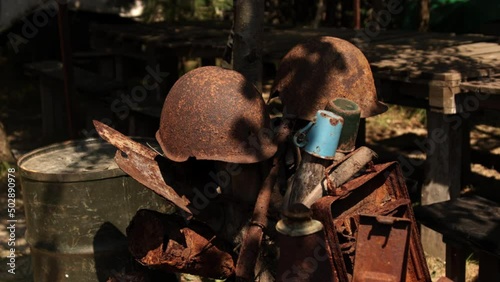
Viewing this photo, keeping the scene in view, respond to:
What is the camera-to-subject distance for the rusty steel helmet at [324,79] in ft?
14.0

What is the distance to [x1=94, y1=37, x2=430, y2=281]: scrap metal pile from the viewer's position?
378 cm

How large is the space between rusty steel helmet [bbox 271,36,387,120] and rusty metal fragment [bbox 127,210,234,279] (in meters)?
0.86

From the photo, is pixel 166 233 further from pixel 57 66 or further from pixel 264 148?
pixel 57 66

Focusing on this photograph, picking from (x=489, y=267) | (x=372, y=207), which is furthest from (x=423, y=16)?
(x=372, y=207)

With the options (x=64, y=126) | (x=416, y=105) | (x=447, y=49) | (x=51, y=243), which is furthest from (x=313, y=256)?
(x=64, y=126)

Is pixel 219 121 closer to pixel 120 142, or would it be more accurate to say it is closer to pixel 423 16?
pixel 120 142

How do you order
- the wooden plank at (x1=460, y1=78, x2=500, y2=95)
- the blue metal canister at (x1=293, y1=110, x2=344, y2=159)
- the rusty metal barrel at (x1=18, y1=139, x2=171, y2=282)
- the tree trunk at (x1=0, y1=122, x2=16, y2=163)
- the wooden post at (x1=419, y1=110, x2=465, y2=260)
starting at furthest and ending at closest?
the tree trunk at (x1=0, y1=122, x2=16, y2=163) < the wooden post at (x1=419, y1=110, x2=465, y2=260) < the wooden plank at (x1=460, y1=78, x2=500, y2=95) < the rusty metal barrel at (x1=18, y1=139, x2=171, y2=282) < the blue metal canister at (x1=293, y1=110, x2=344, y2=159)

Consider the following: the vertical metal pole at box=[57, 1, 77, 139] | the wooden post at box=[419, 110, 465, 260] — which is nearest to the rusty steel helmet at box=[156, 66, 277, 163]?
the wooden post at box=[419, 110, 465, 260]

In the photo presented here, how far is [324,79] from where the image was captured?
14.1 ft

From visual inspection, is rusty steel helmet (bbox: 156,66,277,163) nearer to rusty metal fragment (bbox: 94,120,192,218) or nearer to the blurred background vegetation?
rusty metal fragment (bbox: 94,120,192,218)

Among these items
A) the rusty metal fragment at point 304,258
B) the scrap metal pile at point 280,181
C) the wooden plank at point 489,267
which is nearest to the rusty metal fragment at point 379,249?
the scrap metal pile at point 280,181

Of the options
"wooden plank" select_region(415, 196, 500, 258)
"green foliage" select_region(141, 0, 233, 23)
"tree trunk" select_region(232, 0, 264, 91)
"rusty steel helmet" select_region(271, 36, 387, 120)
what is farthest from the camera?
"green foliage" select_region(141, 0, 233, 23)

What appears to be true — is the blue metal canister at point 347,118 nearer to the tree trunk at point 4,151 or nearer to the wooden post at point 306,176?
the wooden post at point 306,176

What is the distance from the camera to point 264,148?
13.1ft
